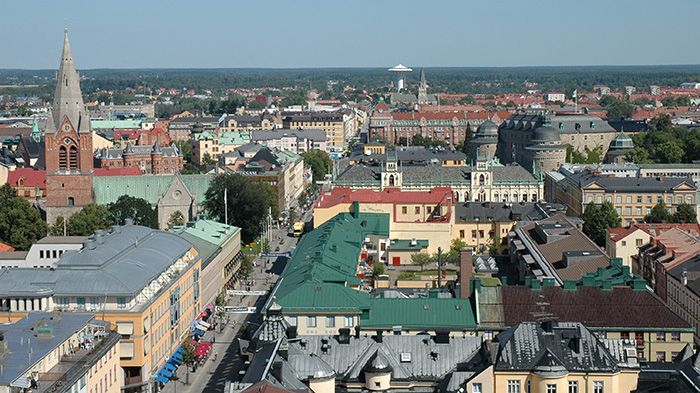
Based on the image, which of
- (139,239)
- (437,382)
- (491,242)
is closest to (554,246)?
(491,242)

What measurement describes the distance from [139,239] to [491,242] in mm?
35720

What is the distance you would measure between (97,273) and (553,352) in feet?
75.8

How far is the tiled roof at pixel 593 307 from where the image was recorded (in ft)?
169

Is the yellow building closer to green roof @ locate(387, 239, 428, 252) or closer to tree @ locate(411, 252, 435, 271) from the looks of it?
tree @ locate(411, 252, 435, 271)

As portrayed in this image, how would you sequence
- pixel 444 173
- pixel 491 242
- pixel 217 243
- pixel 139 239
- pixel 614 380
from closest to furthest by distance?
pixel 614 380, pixel 139 239, pixel 217 243, pixel 491 242, pixel 444 173

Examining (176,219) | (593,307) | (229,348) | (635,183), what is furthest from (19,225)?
(593,307)

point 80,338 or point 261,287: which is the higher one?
point 80,338

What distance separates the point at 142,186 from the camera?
102625 millimetres

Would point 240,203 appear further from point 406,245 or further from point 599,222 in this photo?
point 599,222

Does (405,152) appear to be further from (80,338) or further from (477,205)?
(80,338)

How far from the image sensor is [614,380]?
133 ft

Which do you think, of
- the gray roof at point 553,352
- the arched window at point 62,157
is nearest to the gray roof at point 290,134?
the arched window at point 62,157

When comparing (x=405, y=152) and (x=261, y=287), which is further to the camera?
(x=405, y=152)

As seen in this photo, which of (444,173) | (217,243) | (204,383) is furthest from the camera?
(444,173)
